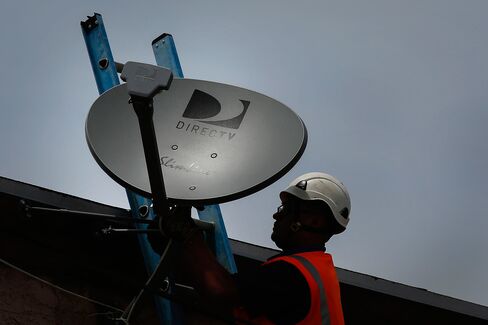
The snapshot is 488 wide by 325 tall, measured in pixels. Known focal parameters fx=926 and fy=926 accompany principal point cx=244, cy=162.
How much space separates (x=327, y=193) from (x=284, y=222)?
12.7 inches

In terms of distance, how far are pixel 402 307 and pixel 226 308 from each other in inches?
128

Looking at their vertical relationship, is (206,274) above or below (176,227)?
below

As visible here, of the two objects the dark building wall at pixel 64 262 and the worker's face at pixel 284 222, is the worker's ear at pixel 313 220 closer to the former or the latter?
the worker's face at pixel 284 222

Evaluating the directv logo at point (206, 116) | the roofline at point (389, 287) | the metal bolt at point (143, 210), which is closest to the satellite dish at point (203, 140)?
the directv logo at point (206, 116)

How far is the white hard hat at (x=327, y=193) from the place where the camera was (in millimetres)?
5336

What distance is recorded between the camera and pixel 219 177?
5230 millimetres

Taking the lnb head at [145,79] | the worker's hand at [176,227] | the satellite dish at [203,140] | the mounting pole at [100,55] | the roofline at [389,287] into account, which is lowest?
the roofline at [389,287]

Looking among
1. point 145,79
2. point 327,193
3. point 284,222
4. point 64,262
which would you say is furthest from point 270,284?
point 64,262

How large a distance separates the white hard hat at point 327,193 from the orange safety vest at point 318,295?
577 mm

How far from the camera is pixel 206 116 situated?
571cm

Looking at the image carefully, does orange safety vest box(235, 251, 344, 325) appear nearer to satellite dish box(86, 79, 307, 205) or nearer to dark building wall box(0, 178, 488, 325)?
satellite dish box(86, 79, 307, 205)

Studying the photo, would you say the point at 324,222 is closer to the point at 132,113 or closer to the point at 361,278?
the point at 132,113

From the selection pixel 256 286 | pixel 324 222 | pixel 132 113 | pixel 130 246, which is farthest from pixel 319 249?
pixel 130 246

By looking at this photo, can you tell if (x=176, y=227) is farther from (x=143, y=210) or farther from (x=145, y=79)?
(x=143, y=210)
